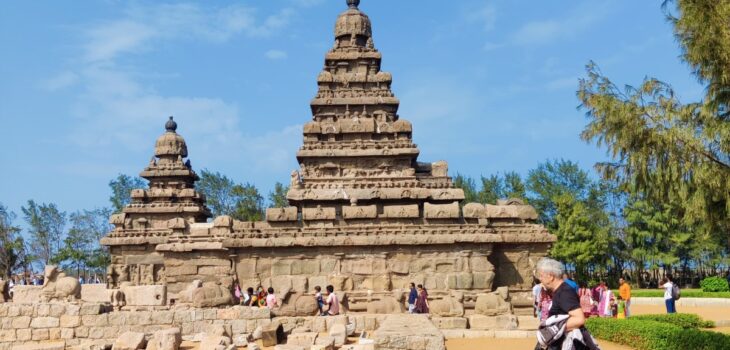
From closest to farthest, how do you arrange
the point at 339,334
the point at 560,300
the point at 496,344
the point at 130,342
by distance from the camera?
1. the point at 560,300
2. the point at 130,342
3. the point at 339,334
4. the point at 496,344

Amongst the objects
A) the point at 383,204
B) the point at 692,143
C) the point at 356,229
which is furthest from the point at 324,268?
the point at 692,143

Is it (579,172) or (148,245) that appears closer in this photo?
(148,245)

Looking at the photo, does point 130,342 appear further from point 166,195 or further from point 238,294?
point 166,195

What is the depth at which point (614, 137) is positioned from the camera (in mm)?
12852

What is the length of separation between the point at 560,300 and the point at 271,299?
12.9 metres

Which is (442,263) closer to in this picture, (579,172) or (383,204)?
(383,204)

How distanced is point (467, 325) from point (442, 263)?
3.88 metres

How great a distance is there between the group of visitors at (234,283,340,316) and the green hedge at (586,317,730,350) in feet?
20.5

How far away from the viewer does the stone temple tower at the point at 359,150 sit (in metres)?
22.2

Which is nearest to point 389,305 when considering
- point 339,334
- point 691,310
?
point 339,334

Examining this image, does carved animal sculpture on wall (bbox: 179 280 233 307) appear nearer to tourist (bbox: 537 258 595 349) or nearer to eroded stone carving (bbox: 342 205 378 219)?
eroded stone carving (bbox: 342 205 378 219)

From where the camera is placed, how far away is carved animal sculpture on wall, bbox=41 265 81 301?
53.5 ft

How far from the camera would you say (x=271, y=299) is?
58.0 ft

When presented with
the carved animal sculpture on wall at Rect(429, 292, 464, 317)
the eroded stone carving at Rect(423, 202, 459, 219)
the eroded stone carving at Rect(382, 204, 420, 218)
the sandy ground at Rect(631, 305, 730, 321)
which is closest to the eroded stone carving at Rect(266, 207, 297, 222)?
the eroded stone carving at Rect(382, 204, 420, 218)
